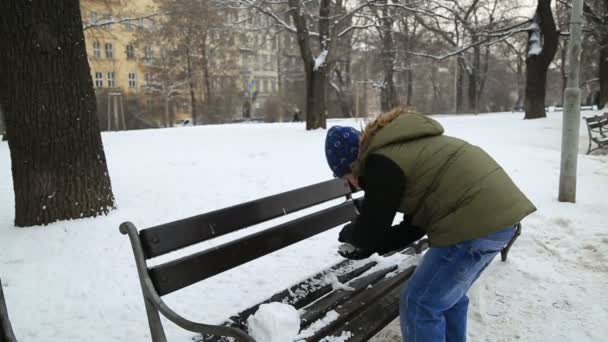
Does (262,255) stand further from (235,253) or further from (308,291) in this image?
(308,291)

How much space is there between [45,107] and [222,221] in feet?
9.52

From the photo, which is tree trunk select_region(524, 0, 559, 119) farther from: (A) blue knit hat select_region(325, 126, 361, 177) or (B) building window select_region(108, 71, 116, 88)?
(B) building window select_region(108, 71, 116, 88)

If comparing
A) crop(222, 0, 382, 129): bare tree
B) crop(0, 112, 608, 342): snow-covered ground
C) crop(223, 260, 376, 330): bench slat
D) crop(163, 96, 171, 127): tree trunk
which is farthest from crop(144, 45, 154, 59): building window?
crop(223, 260, 376, 330): bench slat

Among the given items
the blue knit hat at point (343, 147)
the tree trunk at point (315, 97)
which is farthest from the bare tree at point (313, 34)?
the blue knit hat at point (343, 147)

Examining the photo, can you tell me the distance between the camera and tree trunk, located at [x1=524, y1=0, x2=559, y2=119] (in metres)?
16.8

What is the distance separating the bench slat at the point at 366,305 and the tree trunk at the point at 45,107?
3.19m

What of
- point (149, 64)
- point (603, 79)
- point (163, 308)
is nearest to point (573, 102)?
point (163, 308)

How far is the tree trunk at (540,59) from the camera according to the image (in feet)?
55.2

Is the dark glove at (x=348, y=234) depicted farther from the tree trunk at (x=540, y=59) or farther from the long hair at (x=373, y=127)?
the tree trunk at (x=540, y=59)

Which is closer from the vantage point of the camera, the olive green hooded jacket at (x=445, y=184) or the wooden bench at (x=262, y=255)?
the olive green hooded jacket at (x=445, y=184)

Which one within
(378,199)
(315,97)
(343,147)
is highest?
(315,97)

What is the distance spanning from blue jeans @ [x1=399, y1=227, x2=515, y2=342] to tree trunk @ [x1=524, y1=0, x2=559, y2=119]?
17678 millimetres

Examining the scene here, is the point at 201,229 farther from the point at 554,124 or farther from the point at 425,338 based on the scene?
the point at 554,124

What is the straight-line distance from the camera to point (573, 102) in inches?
206
